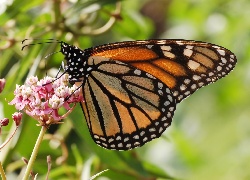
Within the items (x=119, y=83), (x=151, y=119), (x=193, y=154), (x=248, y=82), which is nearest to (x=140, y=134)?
(x=151, y=119)

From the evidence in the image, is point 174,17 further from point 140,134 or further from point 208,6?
point 140,134

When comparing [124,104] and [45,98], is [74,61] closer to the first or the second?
[124,104]

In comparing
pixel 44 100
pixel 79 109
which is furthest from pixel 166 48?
pixel 44 100

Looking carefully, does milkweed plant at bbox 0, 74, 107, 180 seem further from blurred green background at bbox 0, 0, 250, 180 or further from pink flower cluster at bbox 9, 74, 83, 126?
blurred green background at bbox 0, 0, 250, 180

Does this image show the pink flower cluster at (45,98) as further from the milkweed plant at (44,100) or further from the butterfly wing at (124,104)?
the butterfly wing at (124,104)

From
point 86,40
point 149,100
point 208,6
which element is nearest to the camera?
point 149,100

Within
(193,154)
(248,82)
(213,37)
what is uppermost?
(213,37)

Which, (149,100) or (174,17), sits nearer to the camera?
(149,100)
